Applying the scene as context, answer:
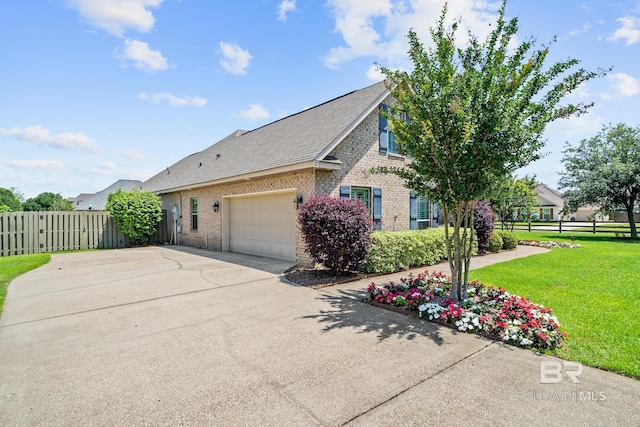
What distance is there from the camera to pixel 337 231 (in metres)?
7.47

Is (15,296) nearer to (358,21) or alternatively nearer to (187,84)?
(187,84)

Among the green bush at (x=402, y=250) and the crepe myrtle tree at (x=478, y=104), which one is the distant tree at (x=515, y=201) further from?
the crepe myrtle tree at (x=478, y=104)

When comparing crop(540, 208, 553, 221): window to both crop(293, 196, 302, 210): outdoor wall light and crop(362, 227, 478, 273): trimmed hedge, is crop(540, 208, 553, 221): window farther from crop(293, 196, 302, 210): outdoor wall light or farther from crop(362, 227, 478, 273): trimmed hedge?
crop(293, 196, 302, 210): outdoor wall light

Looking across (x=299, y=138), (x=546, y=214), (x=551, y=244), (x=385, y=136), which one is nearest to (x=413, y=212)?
(x=385, y=136)

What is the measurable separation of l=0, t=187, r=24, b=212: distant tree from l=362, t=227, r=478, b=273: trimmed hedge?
72.6m

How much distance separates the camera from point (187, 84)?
12.4 metres

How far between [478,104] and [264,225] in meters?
8.42

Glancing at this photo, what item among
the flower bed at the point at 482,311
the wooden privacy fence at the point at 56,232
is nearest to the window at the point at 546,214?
the flower bed at the point at 482,311

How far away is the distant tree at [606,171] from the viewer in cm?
1939

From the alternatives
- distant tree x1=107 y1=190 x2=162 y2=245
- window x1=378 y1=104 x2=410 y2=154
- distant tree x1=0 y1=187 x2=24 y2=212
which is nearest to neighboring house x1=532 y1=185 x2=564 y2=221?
window x1=378 y1=104 x2=410 y2=154

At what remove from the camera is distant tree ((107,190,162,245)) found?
15.5m

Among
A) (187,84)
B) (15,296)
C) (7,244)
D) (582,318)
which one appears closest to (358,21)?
(187,84)

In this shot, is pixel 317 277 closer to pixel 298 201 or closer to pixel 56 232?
pixel 298 201

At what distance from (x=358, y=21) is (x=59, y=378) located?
10.1 metres
